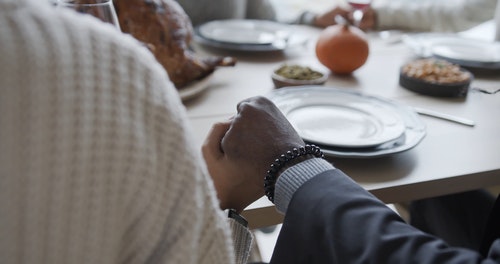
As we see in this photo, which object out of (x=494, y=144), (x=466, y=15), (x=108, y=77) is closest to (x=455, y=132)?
(x=494, y=144)

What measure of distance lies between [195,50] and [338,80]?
1.36 ft

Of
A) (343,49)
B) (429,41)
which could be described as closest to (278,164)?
(343,49)

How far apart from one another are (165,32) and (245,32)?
48 centimetres

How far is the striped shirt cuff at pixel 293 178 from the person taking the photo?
690mm

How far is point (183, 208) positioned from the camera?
34cm

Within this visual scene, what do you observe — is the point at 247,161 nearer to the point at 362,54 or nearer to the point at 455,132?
the point at 455,132

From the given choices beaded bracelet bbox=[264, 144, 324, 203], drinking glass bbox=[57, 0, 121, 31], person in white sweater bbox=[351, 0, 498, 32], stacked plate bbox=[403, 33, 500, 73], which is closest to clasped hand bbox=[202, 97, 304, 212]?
beaded bracelet bbox=[264, 144, 324, 203]

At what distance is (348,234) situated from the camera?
63 cm

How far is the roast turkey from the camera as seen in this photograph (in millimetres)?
1032

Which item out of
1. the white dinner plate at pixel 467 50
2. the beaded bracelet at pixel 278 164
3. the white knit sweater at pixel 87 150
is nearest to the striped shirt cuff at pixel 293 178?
the beaded bracelet at pixel 278 164

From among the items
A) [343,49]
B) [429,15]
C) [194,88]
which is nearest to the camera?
[194,88]

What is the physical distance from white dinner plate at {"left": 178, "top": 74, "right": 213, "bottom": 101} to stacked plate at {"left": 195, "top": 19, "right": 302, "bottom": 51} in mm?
243

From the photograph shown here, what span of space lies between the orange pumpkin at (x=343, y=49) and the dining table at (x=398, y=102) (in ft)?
0.13

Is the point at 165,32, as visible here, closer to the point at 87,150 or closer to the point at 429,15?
the point at 87,150
